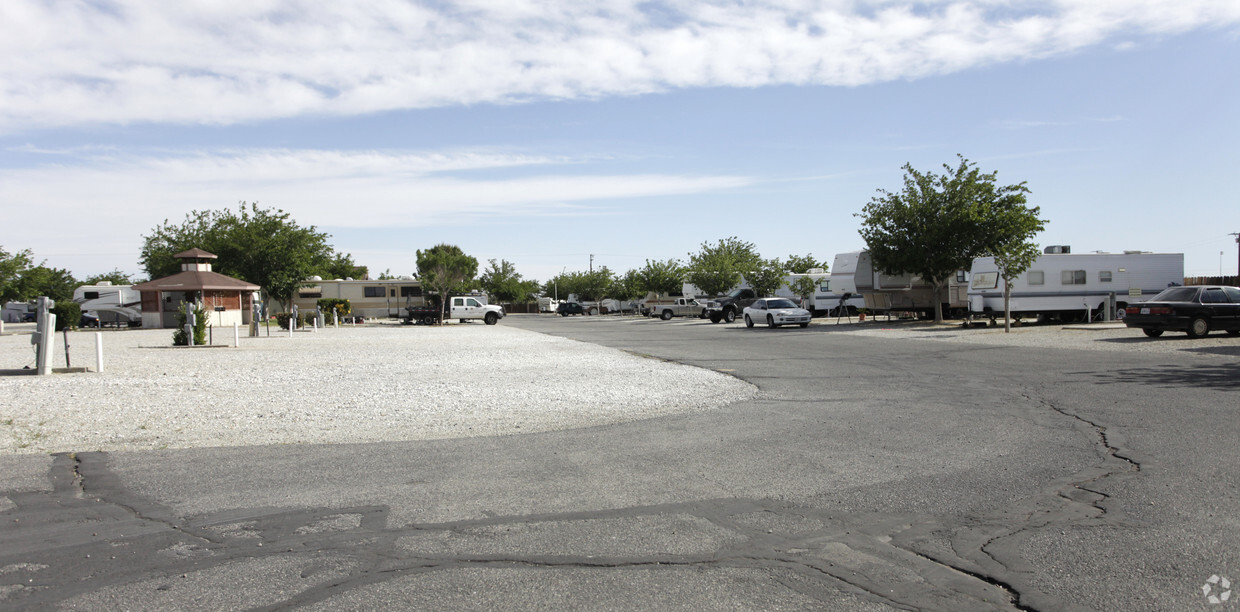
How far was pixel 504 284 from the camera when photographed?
92188mm

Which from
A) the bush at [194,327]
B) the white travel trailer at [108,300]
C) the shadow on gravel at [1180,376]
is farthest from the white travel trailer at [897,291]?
the white travel trailer at [108,300]

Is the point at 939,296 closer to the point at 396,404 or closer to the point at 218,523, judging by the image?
the point at 396,404

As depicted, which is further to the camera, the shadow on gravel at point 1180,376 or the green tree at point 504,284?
the green tree at point 504,284

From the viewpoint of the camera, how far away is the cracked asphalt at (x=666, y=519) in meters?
3.83

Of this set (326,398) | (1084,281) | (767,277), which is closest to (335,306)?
(767,277)

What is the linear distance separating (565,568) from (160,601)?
1.97 metres

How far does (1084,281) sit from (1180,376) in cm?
1848

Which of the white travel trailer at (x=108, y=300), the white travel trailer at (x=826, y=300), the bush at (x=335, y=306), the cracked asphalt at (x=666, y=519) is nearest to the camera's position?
the cracked asphalt at (x=666, y=519)

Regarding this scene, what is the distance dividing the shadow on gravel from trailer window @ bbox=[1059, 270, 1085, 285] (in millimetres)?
16006

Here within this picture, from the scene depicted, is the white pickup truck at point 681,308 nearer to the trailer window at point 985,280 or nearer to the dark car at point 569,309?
the dark car at point 569,309

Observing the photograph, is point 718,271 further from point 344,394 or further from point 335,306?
point 344,394

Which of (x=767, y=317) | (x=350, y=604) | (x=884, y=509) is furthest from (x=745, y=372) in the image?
(x=767, y=317)

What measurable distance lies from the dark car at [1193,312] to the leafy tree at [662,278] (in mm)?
42904

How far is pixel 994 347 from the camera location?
19.5m
